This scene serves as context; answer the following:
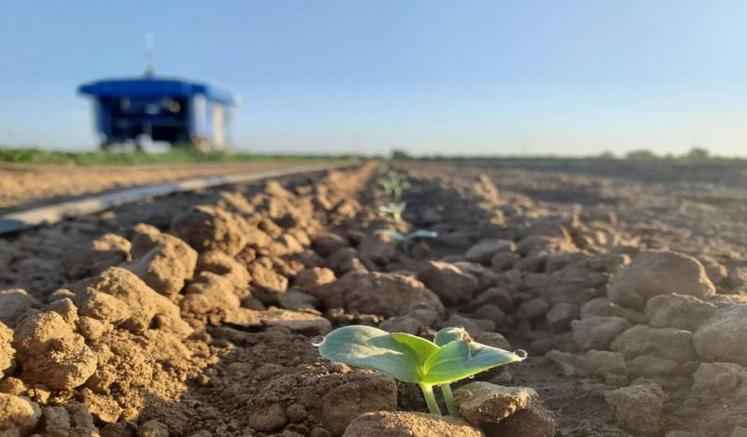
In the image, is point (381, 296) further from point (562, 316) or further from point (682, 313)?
point (682, 313)

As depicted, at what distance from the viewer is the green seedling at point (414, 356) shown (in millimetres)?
1190

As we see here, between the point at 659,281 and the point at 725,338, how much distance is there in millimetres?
496

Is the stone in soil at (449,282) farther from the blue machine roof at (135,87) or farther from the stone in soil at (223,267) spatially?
the blue machine roof at (135,87)

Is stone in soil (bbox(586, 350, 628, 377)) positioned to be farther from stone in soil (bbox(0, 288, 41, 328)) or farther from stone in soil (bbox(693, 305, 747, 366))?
stone in soil (bbox(0, 288, 41, 328))

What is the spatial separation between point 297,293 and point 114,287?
76 centimetres

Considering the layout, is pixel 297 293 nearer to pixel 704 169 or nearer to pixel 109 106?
pixel 704 169

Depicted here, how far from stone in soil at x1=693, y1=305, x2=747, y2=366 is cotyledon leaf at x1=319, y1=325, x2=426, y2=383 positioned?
0.74 m

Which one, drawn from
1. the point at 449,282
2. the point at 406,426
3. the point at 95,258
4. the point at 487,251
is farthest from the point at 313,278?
the point at 406,426

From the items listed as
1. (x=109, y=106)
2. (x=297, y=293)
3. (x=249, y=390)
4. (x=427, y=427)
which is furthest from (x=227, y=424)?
(x=109, y=106)

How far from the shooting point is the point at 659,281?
78.9 inches

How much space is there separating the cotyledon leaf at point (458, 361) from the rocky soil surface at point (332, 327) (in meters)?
0.07

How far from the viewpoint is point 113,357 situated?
1.42 m

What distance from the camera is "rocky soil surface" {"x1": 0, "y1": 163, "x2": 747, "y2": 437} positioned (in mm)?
1272

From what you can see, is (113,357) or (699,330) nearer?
(113,357)
